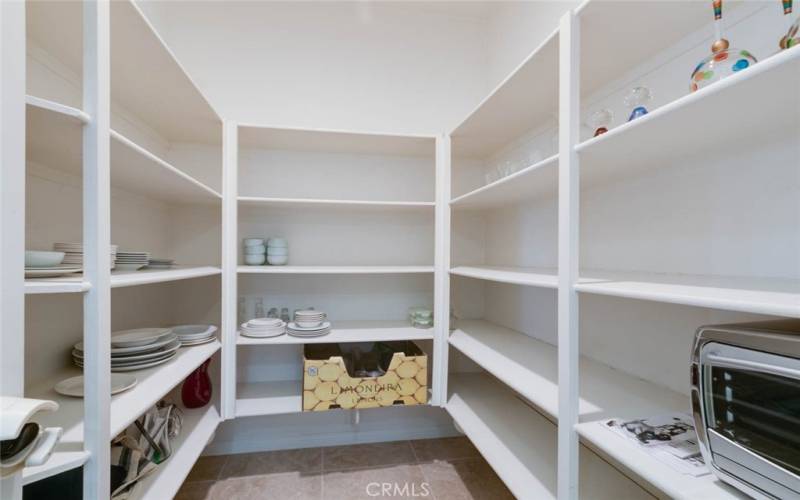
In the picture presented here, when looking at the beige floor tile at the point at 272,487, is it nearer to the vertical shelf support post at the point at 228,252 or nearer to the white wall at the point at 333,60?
the vertical shelf support post at the point at 228,252

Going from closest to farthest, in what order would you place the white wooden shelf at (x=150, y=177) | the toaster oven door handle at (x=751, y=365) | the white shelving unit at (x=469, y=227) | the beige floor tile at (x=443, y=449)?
the toaster oven door handle at (x=751, y=365) → the white shelving unit at (x=469, y=227) → the white wooden shelf at (x=150, y=177) → the beige floor tile at (x=443, y=449)

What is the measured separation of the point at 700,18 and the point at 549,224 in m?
0.88

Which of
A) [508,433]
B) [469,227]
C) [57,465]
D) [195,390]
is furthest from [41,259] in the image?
[469,227]

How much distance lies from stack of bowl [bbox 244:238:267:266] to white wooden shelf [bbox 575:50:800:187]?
5.41ft

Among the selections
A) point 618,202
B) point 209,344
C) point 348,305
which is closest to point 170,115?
point 209,344

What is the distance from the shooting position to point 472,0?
7.17 ft

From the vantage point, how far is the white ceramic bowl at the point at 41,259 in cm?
79

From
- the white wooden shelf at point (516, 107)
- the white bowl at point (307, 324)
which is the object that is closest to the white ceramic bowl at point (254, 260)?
the white bowl at point (307, 324)

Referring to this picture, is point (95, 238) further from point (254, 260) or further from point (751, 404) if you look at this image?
point (751, 404)

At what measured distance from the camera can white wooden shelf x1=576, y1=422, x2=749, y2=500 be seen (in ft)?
2.05

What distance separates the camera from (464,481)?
1.77m

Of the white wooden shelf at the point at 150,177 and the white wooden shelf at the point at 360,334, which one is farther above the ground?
the white wooden shelf at the point at 150,177

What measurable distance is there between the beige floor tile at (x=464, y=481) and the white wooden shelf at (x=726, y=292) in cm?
136

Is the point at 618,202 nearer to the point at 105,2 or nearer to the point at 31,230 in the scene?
the point at 105,2
